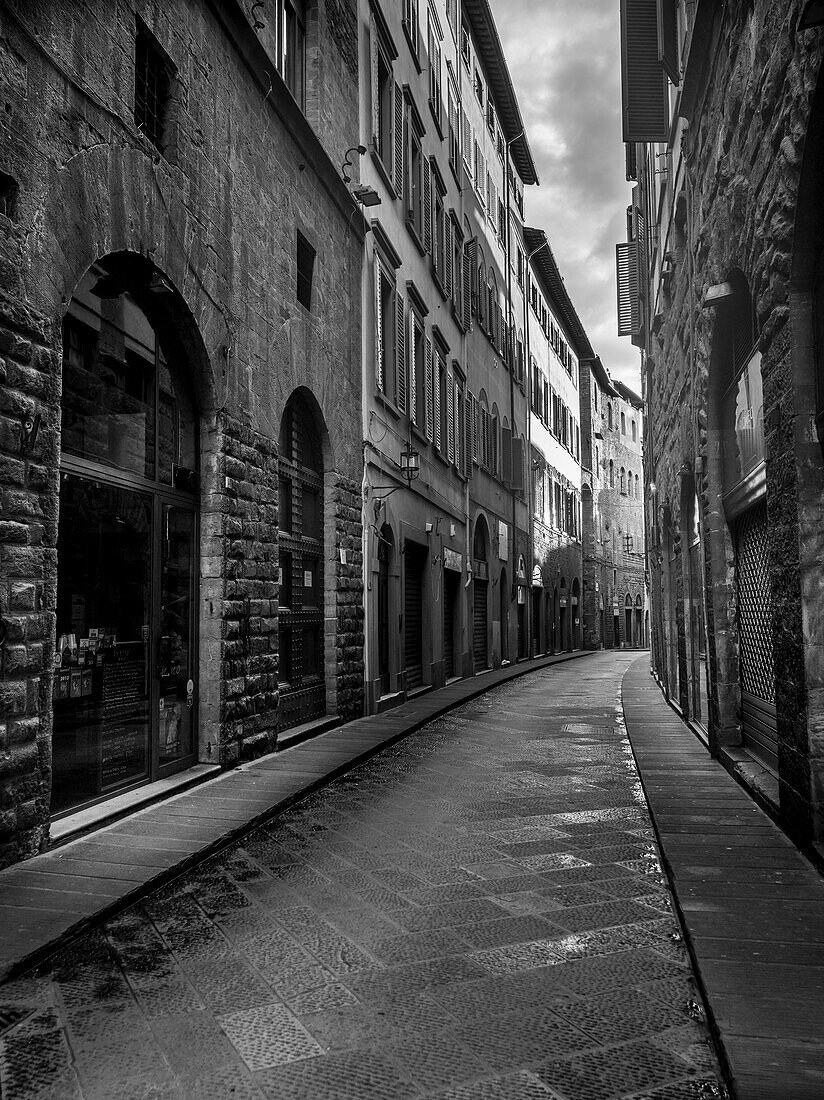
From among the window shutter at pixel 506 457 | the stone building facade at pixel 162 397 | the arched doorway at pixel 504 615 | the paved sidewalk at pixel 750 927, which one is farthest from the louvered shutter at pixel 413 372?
the arched doorway at pixel 504 615

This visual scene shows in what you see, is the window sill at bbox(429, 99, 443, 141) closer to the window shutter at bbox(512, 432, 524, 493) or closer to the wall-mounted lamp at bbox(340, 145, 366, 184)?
the wall-mounted lamp at bbox(340, 145, 366, 184)

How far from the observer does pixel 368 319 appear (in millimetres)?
11539

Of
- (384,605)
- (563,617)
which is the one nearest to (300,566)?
(384,605)

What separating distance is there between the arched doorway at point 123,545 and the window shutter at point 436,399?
29.2 feet

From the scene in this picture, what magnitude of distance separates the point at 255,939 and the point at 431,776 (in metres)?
3.83

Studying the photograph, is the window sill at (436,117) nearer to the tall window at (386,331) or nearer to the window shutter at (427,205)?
the window shutter at (427,205)

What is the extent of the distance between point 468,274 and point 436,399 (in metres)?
4.72

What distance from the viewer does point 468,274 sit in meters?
19.2

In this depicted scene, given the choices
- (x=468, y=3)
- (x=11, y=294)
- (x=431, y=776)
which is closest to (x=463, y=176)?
(x=468, y=3)

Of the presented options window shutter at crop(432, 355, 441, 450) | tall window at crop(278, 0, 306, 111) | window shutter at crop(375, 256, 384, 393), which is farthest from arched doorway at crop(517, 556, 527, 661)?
tall window at crop(278, 0, 306, 111)

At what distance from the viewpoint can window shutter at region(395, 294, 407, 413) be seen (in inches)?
507

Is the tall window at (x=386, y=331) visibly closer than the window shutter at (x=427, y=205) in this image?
Yes

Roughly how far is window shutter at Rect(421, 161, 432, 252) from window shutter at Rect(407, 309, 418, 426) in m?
1.98

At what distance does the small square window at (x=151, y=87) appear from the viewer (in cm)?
603
